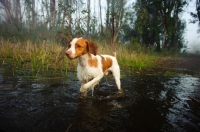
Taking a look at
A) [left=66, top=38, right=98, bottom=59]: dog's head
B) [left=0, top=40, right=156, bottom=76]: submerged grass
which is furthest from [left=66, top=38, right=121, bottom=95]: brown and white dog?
[left=0, top=40, right=156, bottom=76]: submerged grass

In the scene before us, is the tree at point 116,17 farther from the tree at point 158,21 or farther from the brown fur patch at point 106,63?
the tree at point 158,21

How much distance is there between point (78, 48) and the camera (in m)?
3.28

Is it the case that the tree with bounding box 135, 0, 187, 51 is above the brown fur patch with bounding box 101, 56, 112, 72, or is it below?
above

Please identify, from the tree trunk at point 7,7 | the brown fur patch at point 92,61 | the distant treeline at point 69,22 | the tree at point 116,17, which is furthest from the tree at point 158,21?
the brown fur patch at point 92,61

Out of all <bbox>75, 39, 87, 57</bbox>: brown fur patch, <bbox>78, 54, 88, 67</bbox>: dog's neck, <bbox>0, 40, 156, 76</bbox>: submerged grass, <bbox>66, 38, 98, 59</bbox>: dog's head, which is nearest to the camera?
<bbox>66, 38, 98, 59</bbox>: dog's head

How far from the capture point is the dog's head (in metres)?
3.03

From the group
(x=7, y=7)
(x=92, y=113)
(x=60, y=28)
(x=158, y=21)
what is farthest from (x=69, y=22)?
(x=158, y=21)

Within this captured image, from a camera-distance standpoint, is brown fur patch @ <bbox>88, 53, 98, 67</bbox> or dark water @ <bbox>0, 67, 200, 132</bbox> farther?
brown fur patch @ <bbox>88, 53, 98, 67</bbox>

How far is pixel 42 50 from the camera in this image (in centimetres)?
662

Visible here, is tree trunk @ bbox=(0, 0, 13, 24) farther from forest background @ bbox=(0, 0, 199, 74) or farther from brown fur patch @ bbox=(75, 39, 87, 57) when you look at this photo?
brown fur patch @ bbox=(75, 39, 87, 57)

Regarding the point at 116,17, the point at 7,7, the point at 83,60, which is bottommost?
the point at 83,60

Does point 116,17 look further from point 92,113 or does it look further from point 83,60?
point 92,113

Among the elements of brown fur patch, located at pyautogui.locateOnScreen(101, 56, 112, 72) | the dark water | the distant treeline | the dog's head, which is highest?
the distant treeline

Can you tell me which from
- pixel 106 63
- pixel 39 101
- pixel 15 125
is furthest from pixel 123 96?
pixel 15 125
